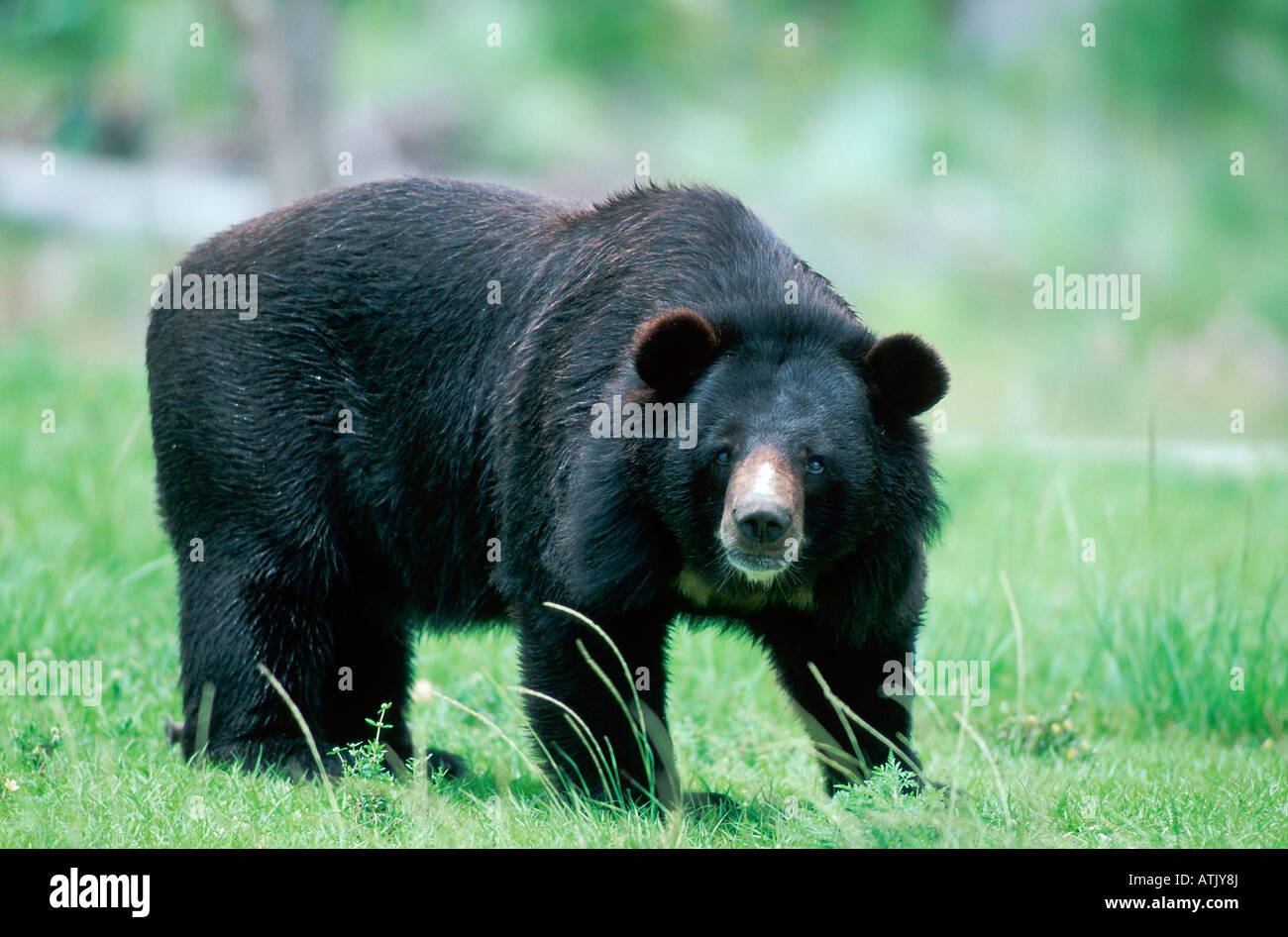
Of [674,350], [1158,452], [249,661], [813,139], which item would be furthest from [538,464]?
[813,139]

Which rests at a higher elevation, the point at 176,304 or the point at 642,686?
the point at 176,304

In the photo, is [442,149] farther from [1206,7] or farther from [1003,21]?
[1206,7]

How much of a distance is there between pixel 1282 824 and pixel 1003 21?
64.1 feet

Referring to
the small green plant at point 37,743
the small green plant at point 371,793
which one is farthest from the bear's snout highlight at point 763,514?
the small green plant at point 37,743

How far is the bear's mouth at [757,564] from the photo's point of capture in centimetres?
436

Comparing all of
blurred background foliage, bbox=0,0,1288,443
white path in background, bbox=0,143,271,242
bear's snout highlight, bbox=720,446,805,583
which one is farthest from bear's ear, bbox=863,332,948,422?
white path in background, bbox=0,143,271,242

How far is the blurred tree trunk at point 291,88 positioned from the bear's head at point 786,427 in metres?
9.39

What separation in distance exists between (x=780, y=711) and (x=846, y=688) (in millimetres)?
1484

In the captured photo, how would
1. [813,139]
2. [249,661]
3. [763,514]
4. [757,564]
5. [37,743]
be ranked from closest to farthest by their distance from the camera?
[763,514], [757,564], [37,743], [249,661], [813,139]

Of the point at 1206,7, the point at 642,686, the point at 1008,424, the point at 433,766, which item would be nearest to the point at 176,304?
the point at 433,766

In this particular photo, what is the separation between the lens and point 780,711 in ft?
21.1

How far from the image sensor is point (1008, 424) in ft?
45.2

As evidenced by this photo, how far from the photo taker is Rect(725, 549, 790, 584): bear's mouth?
4355 millimetres

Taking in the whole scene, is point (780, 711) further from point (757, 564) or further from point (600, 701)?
point (757, 564)
